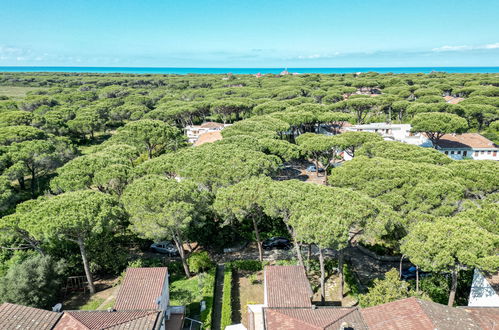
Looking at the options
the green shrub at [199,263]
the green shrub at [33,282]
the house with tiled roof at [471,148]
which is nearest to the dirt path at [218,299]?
the green shrub at [199,263]

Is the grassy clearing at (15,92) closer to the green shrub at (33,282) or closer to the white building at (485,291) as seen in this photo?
the green shrub at (33,282)

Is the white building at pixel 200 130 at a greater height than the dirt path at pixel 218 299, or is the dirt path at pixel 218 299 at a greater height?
the white building at pixel 200 130

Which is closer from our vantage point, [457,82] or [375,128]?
[375,128]

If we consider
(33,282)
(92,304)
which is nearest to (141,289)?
(92,304)

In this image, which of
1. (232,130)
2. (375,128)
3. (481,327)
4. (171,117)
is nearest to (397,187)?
(481,327)

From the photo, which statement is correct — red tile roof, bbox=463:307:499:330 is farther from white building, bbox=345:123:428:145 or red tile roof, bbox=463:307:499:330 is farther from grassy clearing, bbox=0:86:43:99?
grassy clearing, bbox=0:86:43:99

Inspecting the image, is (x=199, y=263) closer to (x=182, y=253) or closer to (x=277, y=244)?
(x=182, y=253)

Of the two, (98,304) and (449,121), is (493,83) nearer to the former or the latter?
(449,121)

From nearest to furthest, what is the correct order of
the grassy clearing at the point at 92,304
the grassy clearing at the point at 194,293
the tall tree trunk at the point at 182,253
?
the grassy clearing at the point at 194,293 < the grassy clearing at the point at 92,304 < the tall tree trunk at the point at 182,253

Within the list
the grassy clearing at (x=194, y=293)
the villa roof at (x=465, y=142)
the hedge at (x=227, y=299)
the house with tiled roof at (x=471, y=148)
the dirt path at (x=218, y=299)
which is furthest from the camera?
the villa roof at (x=465, y=142)
